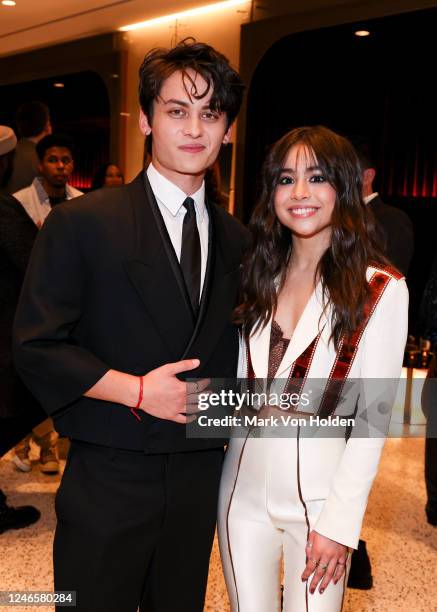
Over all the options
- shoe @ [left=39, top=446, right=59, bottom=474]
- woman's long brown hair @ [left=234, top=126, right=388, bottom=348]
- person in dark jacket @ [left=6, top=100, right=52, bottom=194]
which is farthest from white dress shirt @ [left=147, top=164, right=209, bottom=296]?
person in dark jacket @ [left=6, top=100, right=52, bottom=194]

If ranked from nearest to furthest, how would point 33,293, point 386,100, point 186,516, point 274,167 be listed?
1. point 33,293
2. point 186,516
3. point 274,167
4. point 386,100

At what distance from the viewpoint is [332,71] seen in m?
6.38

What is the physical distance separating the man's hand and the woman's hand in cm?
40

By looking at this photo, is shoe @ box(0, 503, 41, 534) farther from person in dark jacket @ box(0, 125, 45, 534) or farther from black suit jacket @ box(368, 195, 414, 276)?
black suit jacket @ box(368, 195, 414, 276)

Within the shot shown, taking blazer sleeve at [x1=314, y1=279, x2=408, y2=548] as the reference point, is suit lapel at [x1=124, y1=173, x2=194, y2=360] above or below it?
above

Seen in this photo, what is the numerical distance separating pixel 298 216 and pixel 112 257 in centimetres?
48

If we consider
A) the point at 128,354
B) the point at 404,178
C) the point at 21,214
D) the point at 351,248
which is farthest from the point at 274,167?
the point at 404,178

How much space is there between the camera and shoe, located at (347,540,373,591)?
108 inches

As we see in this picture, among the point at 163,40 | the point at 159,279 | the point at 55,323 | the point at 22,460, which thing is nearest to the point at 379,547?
the point at 22,460

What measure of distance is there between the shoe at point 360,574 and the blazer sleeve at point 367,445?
56.2 inches

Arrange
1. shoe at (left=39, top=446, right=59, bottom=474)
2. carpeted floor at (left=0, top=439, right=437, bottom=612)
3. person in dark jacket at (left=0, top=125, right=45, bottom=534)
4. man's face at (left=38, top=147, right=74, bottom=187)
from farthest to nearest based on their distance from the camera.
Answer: man's face at (left=38, top=147, right=74, bottom=187), shoe at (left=39, top=446, right=59, bottom=474), person in dark jacket at (left=0, top=125, right=45, bottom=534), carpeted floor at (left=0, top=439, right=437, bottom=612)

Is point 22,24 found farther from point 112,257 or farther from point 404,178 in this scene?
point 112,257

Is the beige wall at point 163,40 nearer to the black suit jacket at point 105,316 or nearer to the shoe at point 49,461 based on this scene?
the shoe at point 49,461

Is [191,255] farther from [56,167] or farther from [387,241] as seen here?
[56,167]
